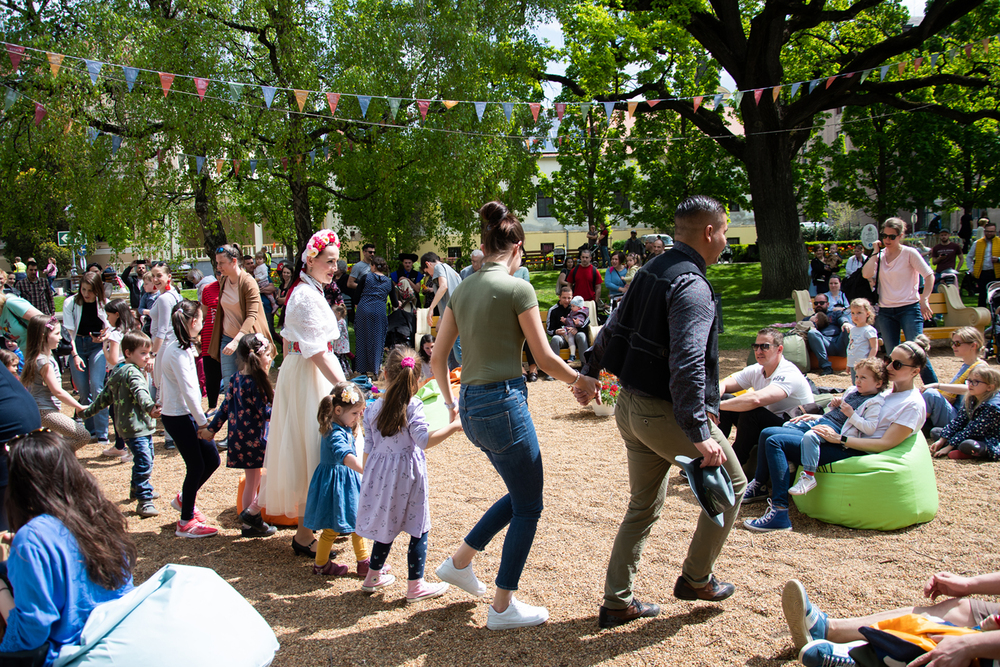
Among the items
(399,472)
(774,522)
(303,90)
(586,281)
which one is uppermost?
(303,90)

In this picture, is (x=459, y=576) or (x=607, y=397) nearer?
(x=459, y=576)

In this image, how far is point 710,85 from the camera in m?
20.8

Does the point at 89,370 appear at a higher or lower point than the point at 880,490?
higher

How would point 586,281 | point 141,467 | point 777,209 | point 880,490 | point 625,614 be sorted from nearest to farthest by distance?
point 625,614 → point 880,490 → point 141,467 → point 586,281 → point 777,209

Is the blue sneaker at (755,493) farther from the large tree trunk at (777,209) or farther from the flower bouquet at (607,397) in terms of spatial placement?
the large tree trunk at (777,209)

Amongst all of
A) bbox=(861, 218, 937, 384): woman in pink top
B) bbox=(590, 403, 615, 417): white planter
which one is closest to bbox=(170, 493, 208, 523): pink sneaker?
bbox=(590, 403, 615, 417): white planter

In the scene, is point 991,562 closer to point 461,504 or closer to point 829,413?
point 829,413

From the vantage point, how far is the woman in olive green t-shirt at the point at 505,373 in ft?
10.1

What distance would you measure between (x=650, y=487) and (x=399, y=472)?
128 centimetres

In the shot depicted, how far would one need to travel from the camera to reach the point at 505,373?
3.08 meters

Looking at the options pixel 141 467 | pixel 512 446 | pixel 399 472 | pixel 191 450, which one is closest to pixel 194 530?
pixel 191 450

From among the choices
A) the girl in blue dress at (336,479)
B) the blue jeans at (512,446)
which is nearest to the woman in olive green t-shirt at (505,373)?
the blue jeans at (512,446)

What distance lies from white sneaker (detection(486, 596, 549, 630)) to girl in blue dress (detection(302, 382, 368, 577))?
103 cm

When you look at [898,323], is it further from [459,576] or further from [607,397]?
[459,576]
